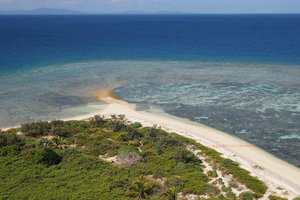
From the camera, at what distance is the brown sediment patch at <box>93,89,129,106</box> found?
129ft

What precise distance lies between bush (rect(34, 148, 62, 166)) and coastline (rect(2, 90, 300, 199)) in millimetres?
12490

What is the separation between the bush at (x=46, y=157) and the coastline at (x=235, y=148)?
1249 cm

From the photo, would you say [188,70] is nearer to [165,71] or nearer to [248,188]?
[165,71]

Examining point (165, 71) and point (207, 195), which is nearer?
point (207, 195)

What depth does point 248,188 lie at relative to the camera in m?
18.2

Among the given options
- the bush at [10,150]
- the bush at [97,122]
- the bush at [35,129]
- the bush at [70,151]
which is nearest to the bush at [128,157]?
the bush at [70,151]

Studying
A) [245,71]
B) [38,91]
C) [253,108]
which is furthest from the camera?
[245,71]

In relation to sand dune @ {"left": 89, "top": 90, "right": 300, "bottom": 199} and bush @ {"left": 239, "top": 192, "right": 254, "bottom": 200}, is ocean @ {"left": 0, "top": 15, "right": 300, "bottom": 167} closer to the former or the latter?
sand dune @ {"left": 89, "top": 90, "right": 300, "bottom": 199}

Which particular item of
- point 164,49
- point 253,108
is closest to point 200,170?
point 253,108

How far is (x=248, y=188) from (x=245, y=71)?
44.5 metres

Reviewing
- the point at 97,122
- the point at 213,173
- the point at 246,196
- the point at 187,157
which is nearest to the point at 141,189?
the point at 187,157

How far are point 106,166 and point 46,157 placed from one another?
469 cm

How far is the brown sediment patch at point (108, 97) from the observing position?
39.2m

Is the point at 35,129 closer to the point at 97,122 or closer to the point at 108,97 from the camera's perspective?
the point at 97,122
